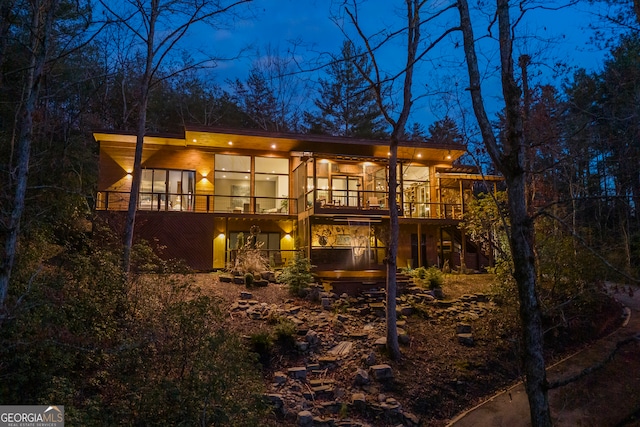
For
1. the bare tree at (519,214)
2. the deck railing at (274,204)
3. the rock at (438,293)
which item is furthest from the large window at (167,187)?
the bare tree at (519,214)

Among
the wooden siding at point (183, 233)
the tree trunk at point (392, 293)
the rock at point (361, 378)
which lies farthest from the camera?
the wooden siding at point (183, 233)

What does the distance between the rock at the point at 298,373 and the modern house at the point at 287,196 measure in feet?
18.4

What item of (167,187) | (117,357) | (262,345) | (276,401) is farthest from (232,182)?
(117,357)

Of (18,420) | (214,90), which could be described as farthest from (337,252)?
(214,90)

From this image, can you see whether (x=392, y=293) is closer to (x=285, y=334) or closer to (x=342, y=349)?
(x=342, y=349)

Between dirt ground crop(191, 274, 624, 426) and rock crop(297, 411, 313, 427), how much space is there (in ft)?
4.09

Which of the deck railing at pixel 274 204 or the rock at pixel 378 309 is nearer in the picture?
the rock at pixel 378 309

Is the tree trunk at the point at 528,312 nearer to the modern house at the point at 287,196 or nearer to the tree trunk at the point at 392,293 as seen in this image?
the tree trunk at the point at 392,293

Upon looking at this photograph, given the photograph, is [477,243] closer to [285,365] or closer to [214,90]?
[285,365]

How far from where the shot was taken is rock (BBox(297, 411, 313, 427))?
659 centimetres

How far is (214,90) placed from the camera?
1046 inches

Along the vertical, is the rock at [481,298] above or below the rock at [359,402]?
above

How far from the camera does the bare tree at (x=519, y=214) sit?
3.71 meters

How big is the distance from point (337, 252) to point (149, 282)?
8100 mm
